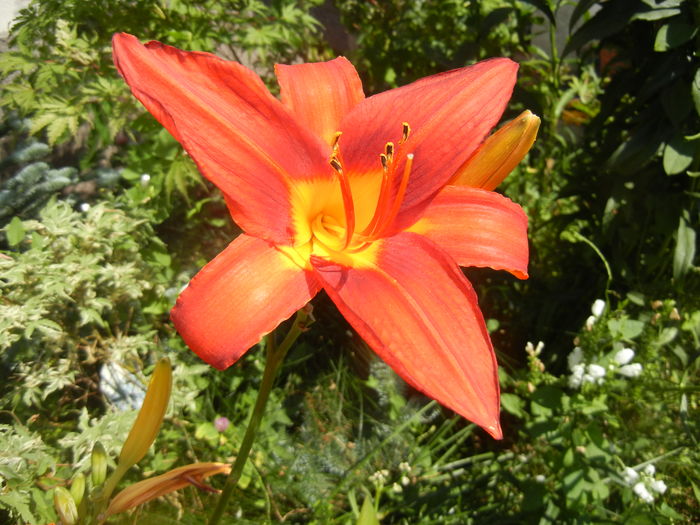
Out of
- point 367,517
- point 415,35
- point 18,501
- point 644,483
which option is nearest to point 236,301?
point 367,517

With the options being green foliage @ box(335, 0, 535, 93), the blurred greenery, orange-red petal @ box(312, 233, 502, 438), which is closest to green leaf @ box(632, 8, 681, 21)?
the blurred greenery

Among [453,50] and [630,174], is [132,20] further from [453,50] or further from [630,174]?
[630,174]

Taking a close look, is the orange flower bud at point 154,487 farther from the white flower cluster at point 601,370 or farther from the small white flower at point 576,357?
the small white flower at point 576,357

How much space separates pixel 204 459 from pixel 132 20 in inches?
46.0

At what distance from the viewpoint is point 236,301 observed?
551 millimetres

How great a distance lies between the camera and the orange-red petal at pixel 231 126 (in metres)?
0.56

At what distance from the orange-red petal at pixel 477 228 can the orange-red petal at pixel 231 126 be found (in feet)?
0.47

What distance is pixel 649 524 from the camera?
1304 mm

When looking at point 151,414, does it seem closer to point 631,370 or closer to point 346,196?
point 346,196

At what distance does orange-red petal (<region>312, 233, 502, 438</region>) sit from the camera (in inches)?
20.8

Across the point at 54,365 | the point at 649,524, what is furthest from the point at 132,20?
the point at 649,524

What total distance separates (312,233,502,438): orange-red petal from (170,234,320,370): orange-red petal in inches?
1.5

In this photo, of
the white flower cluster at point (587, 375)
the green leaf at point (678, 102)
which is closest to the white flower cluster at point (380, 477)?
the white flower cluster at point (587, 375)

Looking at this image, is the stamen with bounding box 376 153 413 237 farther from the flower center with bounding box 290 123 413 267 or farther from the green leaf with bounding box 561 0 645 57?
the green leaf with bounding box 561 0 645 57
